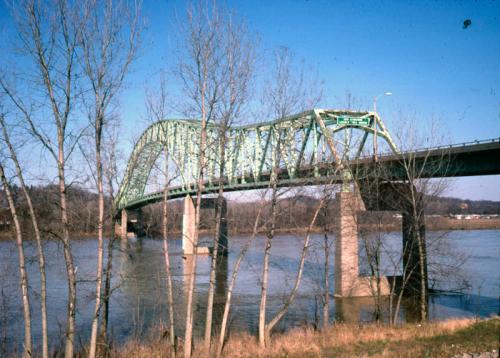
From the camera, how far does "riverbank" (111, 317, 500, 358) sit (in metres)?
10.4

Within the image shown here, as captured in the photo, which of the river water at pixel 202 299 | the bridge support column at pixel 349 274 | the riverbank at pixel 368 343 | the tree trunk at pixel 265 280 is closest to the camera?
the riverbank at pixel 368 343

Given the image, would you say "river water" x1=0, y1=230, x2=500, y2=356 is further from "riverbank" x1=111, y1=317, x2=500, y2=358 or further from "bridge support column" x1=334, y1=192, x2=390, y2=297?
"riverbank" x1=111, y1=317, x2=500, y2=358

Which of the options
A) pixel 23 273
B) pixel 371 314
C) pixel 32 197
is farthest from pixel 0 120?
pixel 371 314

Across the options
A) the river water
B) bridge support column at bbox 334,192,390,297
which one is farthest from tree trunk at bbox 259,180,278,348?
bridge support column at bbox 334,192,390,297

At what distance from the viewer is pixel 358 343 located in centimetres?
1270

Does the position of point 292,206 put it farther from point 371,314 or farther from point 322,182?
point 371,314

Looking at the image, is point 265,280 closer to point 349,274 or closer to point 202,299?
point 202,299

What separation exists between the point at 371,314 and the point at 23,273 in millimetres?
15977

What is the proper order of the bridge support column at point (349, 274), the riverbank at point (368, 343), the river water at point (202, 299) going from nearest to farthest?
1. the riverbank at point (368, 343)
2. the river water at point (202, 299)
3. the bridge support column at point (349, 274)

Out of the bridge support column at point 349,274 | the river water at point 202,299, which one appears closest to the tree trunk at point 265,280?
the river water at point 202,299

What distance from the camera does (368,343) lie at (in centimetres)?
1246

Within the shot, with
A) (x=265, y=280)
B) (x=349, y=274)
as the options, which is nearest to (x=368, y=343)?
(x=265, y=280)

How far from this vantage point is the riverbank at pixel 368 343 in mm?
10430

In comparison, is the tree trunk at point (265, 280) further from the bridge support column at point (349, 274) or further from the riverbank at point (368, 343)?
the bridge support column at point (349, 274)
